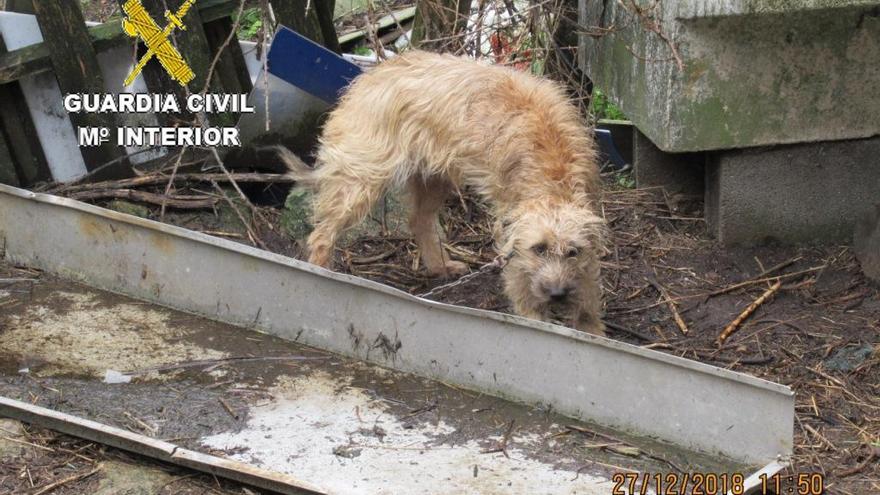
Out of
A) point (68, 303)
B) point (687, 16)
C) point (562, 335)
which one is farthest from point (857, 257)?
point (68, 303)

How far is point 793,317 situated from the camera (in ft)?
18.0

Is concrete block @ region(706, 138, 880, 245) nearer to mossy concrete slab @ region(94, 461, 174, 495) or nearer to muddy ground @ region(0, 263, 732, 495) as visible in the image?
muddy ground @ region(0, 263, 732, 495)

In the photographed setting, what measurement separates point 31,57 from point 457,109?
2663 mm

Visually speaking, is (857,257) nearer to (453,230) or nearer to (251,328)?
(453,230)

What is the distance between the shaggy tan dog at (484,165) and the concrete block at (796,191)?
112 cm

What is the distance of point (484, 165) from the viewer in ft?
17.1

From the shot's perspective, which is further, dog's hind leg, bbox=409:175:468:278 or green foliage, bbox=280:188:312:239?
green foliage, bbox=280:188:312:239

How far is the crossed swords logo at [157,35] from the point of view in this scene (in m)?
6.65

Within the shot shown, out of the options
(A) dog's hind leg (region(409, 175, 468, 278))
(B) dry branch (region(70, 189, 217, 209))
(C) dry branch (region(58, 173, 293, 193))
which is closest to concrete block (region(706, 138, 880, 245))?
(A) dog's hind leg (region(409, 175, 468, 278))

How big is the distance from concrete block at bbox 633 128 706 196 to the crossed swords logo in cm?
278

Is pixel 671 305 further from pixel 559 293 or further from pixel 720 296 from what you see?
pixel 559 293
